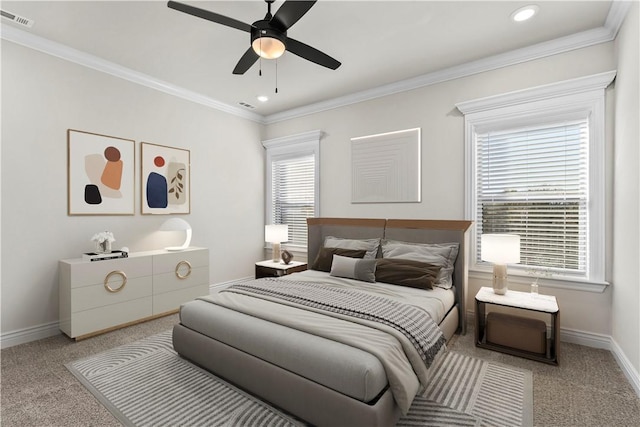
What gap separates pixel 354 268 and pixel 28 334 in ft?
10.8

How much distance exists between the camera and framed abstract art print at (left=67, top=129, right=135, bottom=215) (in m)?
3.35

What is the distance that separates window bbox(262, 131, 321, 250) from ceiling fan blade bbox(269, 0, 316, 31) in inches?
101

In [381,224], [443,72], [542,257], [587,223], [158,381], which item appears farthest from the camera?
[381,224]

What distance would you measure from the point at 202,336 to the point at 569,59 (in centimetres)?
416

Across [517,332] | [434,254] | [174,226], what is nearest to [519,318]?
[517,332]

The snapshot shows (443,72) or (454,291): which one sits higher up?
(443,72)

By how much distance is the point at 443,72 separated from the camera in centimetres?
370

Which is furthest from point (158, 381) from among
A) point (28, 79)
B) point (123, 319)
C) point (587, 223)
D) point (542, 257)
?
point (587, 223)

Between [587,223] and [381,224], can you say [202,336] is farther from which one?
[587,223]

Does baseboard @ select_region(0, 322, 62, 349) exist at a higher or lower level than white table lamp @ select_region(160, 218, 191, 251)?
Result: lower

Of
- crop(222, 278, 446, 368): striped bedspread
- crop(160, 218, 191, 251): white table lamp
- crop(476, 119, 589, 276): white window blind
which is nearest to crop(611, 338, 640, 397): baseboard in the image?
crop(476, 119, 589, 276): white window blind

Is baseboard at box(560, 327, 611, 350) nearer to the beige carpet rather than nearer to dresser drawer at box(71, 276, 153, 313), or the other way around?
the beige carpet

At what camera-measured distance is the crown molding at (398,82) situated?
2.86 meters

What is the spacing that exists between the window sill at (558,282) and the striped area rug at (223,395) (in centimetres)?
104
